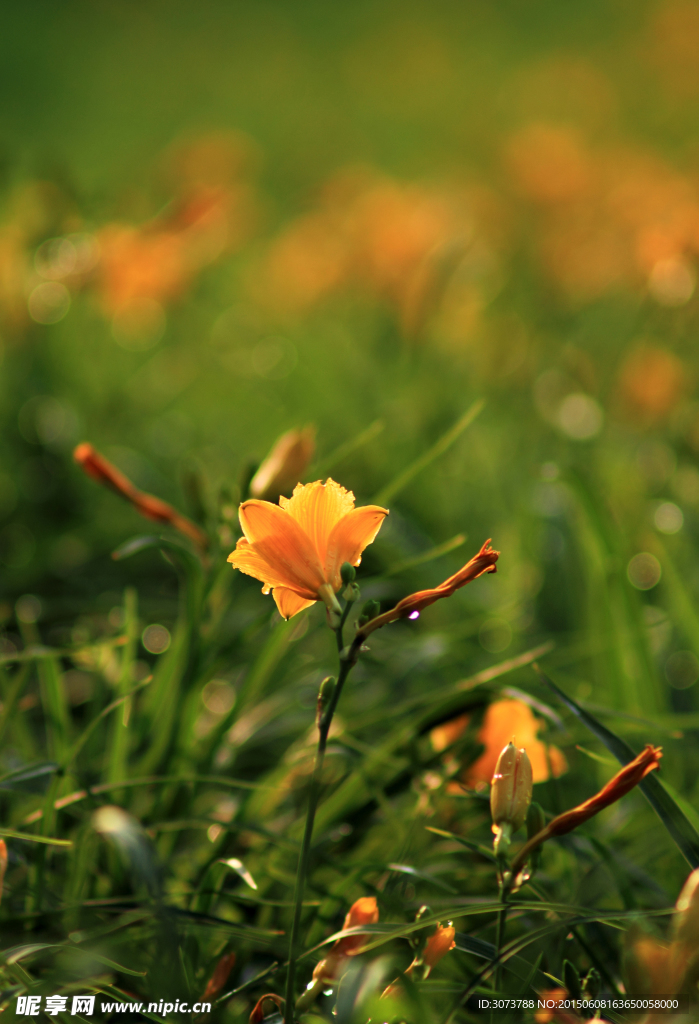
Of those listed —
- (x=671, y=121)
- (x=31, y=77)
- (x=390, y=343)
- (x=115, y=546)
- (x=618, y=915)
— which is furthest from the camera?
(x=31, y=77)

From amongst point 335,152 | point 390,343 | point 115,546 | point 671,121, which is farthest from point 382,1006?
point 671,121

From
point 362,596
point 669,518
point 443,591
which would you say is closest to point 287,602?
point 443,591

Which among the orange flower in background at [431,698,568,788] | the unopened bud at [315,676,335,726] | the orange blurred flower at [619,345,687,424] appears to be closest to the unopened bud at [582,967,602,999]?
the orange flower in background at [431,698,568,788]

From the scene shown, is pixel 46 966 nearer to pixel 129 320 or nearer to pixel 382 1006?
pixel 382 1006

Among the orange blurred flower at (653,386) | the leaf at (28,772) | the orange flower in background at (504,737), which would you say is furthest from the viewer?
the orange blurred flower at (653,386)

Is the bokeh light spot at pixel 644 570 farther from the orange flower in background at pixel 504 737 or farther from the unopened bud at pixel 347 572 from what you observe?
the unopened bud at pixel 347 572

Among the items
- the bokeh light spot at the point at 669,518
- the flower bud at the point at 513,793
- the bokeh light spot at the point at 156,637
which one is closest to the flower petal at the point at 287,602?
the flower bud at the point at 513,793
